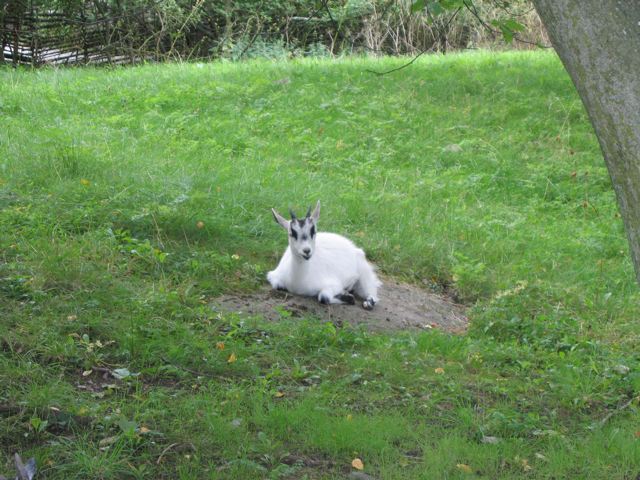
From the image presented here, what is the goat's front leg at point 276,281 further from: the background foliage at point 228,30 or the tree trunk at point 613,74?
the background foliage at point 228,30

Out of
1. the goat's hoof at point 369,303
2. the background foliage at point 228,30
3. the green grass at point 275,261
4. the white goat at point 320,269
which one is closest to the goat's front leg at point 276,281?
the white goat at point 320,269

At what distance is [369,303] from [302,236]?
2.91 feet

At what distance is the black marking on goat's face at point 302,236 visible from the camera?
25.2 ft

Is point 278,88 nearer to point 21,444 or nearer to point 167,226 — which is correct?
point 167,226

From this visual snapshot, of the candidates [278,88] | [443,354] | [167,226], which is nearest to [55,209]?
[167,226]

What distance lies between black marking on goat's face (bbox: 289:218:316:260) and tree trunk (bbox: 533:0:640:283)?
4.61 meters

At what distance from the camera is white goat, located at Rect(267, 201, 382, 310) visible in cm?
773

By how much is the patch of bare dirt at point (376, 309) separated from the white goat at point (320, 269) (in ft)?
0.30

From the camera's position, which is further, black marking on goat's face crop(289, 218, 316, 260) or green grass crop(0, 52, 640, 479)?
black marking on goat's face crop(289, 218, 316, 260)

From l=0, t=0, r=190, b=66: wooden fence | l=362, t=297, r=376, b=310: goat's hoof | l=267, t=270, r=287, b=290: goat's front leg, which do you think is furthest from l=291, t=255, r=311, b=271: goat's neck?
l=0, t=0, r=190, b=66: wooden fence

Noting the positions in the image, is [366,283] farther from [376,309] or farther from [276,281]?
[276,281]

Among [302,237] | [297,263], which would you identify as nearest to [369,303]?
[297,263]

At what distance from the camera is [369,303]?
7.98 meters

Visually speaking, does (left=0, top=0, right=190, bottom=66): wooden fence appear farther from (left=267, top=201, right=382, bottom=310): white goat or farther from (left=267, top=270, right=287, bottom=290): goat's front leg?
(left=267, top=270, right=287, bottom=290): goat's front leg
